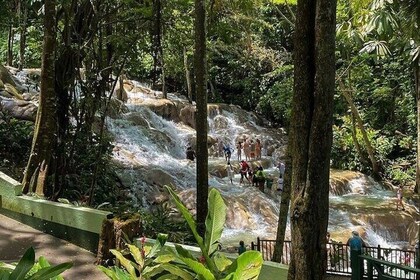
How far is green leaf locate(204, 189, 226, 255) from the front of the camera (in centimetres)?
308

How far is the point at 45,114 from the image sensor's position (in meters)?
8.49

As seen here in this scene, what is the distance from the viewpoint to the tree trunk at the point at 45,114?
27.7ft

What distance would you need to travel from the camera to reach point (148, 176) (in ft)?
51.0

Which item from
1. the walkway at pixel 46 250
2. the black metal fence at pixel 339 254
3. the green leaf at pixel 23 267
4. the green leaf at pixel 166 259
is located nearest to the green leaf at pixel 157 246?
the green leaf at pixel 166 259

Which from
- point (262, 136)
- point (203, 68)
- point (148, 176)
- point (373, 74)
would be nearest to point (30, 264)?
point (203, 68)

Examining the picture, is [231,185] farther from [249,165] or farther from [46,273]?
[46,273]

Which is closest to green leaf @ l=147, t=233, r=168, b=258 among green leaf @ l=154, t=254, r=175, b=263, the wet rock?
green leaf @ l=154, t=254, r=175, b=263

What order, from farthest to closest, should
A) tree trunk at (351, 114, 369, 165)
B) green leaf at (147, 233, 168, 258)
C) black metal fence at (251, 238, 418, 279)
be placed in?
1. tree trunk at (351, 114, 369, 165)
2. black metal fence at (251, 238, 418, 279)
3. green leaf at (147, 233, 168, 258)

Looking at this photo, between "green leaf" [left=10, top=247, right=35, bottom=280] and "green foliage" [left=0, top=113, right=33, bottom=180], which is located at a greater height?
"green foliage" [left=0, top=113, right=33, bottom=180]

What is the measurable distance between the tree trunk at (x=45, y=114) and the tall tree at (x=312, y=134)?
616 centimetres

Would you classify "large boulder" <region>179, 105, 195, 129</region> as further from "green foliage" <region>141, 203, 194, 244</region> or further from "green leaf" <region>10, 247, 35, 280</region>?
"green leaf" <region>10, 247, 35, 280</region>

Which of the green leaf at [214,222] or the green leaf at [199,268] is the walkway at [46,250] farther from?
the green leaf at [199,268]

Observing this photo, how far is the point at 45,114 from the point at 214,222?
6.23 meters

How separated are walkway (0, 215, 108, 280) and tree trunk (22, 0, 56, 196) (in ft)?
3.17
